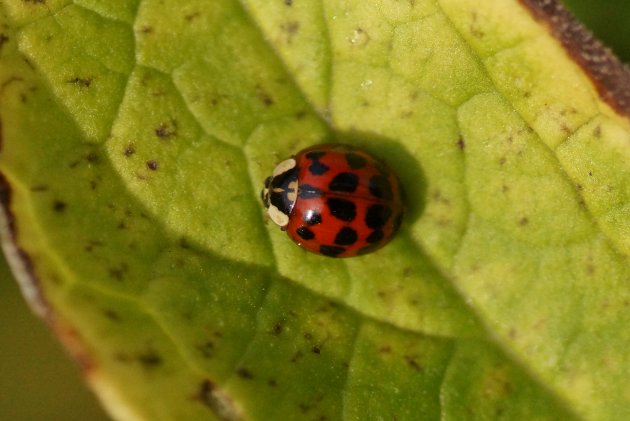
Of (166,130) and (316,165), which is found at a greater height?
(166,130)

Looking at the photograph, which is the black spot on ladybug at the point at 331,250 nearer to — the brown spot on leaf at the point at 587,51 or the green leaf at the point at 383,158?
the green leaf at the point at 383,158

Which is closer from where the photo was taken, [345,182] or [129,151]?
[129,151]

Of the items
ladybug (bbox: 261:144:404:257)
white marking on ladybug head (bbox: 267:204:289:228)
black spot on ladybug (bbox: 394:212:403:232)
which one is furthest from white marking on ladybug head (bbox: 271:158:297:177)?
black spot on ladybug (bbox: 394:212:403:232)

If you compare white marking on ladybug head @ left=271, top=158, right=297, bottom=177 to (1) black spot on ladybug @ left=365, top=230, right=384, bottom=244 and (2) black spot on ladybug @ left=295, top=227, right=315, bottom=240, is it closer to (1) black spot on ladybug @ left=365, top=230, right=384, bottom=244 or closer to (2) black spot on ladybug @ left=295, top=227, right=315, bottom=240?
(2) black spot on ladybug @ left=295, top=227, right=315, bottom=240

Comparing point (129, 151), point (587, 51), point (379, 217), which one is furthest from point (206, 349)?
point (587, 51)

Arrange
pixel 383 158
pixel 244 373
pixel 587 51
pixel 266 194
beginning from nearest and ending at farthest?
1. pixel 244 373
2. pixel 587 51
3. pixel 266 194
4. pixel 383 158

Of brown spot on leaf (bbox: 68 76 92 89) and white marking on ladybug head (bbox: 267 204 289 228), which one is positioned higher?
brown spot on leaf (bbox: 68 76 92 89)

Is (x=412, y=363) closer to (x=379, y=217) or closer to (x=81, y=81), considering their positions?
(x=379, y=217)

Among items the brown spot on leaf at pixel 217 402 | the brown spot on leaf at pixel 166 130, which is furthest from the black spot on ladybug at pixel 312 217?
the brown spot on leaf at pixel 217 402
